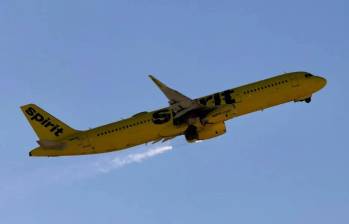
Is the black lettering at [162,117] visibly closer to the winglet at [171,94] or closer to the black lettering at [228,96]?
the winglet at [171,94]

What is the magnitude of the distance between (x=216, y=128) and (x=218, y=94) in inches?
173

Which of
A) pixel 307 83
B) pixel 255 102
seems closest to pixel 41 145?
pixel 255 102

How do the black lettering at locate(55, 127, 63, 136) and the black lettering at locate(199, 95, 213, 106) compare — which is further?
the black lettering at locate(55, 127, 63, 136)

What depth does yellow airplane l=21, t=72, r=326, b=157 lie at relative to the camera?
74562 mm

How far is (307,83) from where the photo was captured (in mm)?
79812

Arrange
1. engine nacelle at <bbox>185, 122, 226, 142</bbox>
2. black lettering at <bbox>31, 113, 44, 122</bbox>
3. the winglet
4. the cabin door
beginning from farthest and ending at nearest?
1. black lettering at <bbox>31, 113, 44, 122</bbox>
2. the cabin door
3. engine nacelle at <bbox>185, 122, 226, 142</bbox>
4. the winglet

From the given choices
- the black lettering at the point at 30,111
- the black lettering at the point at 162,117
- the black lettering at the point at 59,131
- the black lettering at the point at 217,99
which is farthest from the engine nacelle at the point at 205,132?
the black lettering at the point at 30,111

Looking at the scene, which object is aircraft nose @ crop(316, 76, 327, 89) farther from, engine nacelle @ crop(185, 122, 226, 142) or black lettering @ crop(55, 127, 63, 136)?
black lettering @ crop(55, 127, 63, 136)

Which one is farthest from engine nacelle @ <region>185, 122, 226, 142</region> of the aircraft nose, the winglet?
the aircraft nose

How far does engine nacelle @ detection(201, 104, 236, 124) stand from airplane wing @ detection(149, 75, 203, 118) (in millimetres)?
1743

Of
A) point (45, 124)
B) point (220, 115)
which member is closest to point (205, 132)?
point (220, 115)

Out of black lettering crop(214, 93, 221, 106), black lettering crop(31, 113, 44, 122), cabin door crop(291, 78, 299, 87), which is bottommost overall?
black lettering crop(214, 93, 221, 106)

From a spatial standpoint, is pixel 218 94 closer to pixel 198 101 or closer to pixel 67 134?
pixel 198 101

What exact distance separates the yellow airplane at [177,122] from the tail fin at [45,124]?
7.1 inches
